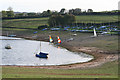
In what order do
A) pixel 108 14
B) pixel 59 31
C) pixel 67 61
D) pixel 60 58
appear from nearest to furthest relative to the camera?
pixel 67 61, pixel 60 58, pixel 59 31, pixel 108 14

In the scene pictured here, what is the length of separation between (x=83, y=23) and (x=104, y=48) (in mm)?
73799

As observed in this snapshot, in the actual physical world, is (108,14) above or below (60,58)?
above

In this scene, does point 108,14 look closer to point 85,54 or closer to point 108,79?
point 85,54

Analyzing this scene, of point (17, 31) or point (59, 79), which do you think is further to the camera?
point (17, 31)

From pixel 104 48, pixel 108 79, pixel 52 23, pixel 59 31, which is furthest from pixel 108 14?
pixel 108 79

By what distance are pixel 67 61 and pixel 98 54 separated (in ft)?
38.0

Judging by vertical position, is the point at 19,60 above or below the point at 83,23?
below

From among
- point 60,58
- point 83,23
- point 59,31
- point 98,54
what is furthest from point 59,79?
point 83,23

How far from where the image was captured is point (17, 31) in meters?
155

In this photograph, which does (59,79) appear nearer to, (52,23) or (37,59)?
(37,59)

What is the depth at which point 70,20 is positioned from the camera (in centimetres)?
15412

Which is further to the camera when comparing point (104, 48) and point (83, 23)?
point (83, 23)

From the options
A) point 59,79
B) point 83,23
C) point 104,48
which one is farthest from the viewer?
point 83,23

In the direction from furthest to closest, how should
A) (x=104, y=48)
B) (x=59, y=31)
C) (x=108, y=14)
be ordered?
1. (x=108, y=14)
2. (x=59, y=31)
3. (x=104, y=48)
